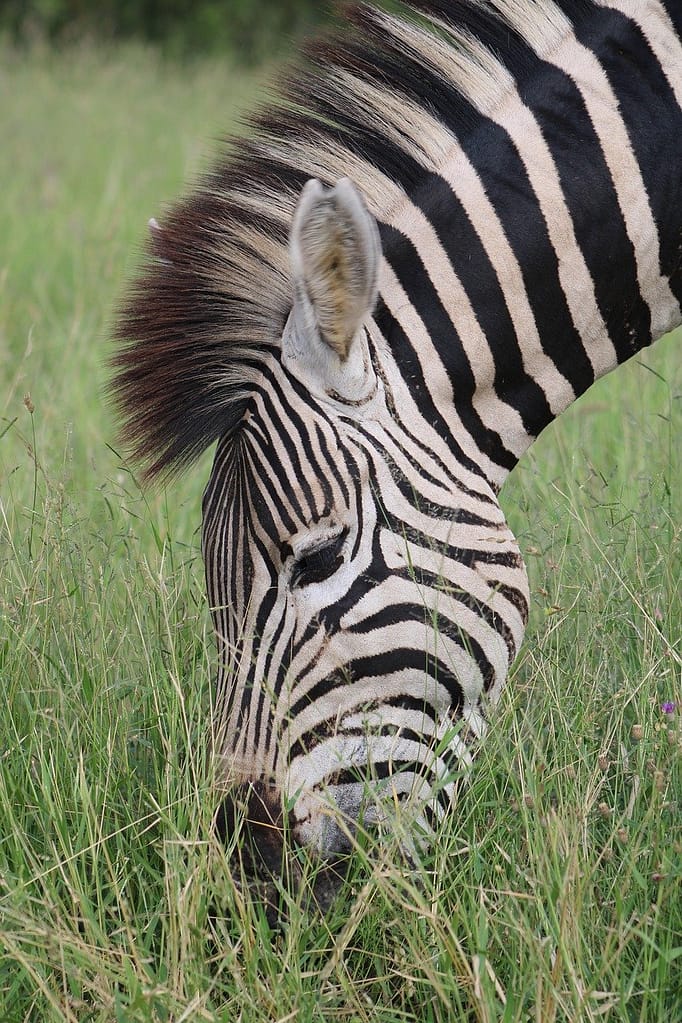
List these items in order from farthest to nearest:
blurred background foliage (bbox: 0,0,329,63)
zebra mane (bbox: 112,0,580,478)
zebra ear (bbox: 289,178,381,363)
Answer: blurred background foliage (bbox: 0,0,329,63) → zebra mane (bbox: 112,0,580,478) → zebra ear (bbox: 289,178,381,363)

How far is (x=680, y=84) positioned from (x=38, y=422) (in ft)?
11.1

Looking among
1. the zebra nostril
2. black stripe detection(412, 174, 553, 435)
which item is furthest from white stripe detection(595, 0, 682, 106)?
the zebra nostril

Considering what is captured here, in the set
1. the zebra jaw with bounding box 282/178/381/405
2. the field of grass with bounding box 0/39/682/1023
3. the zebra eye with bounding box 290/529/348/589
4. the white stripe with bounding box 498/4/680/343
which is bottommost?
the field of grass with bounding box 0/39/682/1023

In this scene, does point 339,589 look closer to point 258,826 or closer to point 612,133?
point 258,826

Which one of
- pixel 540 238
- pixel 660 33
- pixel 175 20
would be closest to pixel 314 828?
pixel 540 238

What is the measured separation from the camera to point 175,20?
22219 millimetres

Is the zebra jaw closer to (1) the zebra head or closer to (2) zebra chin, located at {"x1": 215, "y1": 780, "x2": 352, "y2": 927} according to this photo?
(1) the zebra head

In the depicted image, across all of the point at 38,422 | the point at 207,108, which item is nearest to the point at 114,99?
the point at 207,108

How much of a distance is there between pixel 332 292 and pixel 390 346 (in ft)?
0.75

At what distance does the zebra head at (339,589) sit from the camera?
7.42 ft

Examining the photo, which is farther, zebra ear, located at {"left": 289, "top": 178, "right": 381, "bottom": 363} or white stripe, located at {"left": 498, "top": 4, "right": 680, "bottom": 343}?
white stripe, located at {"left": 498, "top": 4, "right": 680, "bottom": 343}

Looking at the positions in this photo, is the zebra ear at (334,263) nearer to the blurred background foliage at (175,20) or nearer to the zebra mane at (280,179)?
the zebra mane at (280,179)

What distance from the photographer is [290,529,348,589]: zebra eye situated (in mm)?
2262

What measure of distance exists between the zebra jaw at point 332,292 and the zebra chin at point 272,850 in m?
0.82
